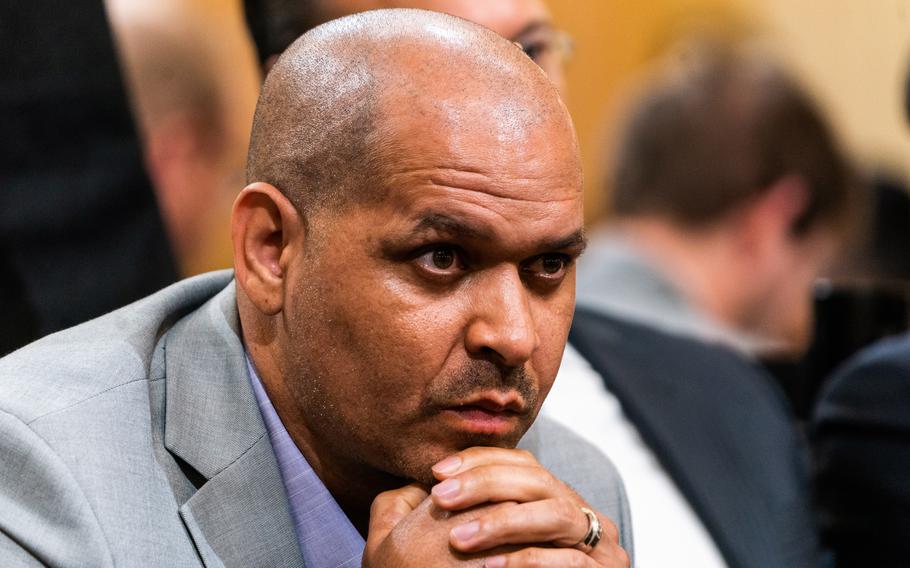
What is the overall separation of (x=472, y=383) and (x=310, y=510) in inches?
13.3

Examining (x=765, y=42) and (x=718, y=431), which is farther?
(x=765, y=42)

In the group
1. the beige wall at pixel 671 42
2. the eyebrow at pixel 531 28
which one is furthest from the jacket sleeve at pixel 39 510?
the beige wall at pixel 671 42

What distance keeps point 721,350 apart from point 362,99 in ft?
5.40

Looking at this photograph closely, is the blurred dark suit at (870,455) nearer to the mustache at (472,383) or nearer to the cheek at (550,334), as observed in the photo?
the cheek at (550,334)

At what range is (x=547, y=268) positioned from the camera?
5.19 ft

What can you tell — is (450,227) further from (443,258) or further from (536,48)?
(536,48)

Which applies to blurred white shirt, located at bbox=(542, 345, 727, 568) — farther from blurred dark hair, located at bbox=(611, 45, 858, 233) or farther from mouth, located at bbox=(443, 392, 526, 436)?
blurred dark hair, located at bbox=(611, 45, 858, 233)

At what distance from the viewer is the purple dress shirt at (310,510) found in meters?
1.67

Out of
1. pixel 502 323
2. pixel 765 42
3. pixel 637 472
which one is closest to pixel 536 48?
pixel 637 472

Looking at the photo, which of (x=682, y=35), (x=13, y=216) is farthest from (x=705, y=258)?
(x=13, y=216)

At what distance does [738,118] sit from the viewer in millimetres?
3662

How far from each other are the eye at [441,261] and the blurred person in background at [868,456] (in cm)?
144

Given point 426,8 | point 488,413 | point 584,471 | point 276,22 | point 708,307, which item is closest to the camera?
point 488,413

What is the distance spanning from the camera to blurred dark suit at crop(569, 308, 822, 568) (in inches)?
101
